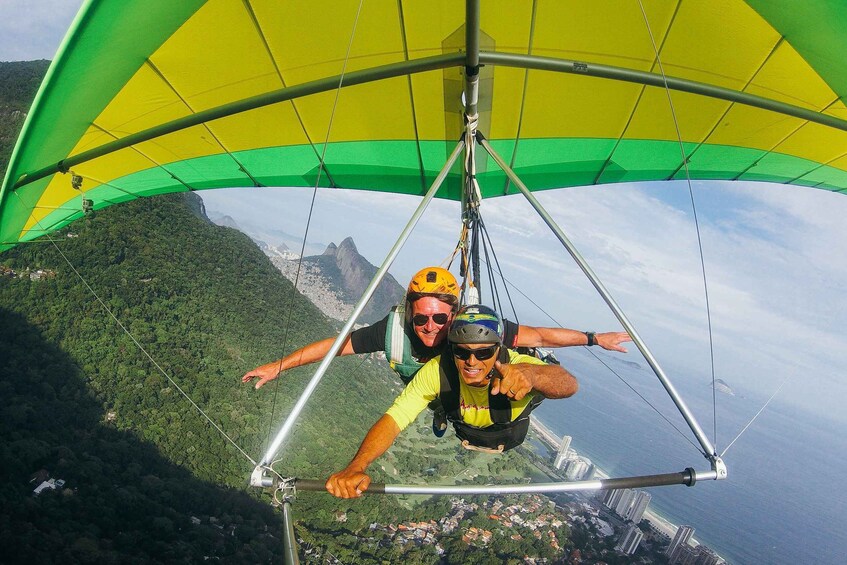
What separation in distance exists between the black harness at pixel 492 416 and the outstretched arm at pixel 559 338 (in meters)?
0.85

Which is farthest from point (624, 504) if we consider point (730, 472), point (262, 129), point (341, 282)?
point (341, 282)

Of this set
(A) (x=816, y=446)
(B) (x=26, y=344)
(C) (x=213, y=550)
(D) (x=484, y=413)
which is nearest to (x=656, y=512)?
(C) (x=213, y=550)

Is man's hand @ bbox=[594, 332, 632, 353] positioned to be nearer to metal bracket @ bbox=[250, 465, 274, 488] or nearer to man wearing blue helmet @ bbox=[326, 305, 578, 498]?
man wearing blue helmet @ bbox=[326, 305, 578, 498]

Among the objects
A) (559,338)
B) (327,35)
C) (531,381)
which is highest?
(327,35)

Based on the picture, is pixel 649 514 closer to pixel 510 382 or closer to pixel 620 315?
pixel 620 315

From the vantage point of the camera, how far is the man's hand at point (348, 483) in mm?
1981

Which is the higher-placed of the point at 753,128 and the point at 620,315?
the point at 753,128

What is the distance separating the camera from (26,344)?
42.4 metres

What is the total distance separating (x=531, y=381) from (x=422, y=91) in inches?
118

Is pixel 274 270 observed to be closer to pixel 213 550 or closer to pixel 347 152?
pixel 213 550

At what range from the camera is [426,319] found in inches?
122

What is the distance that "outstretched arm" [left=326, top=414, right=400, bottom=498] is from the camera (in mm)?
1988

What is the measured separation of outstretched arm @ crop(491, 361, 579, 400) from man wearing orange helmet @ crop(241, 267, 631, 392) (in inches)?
41.2

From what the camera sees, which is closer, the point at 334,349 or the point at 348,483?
the point at 348,483
